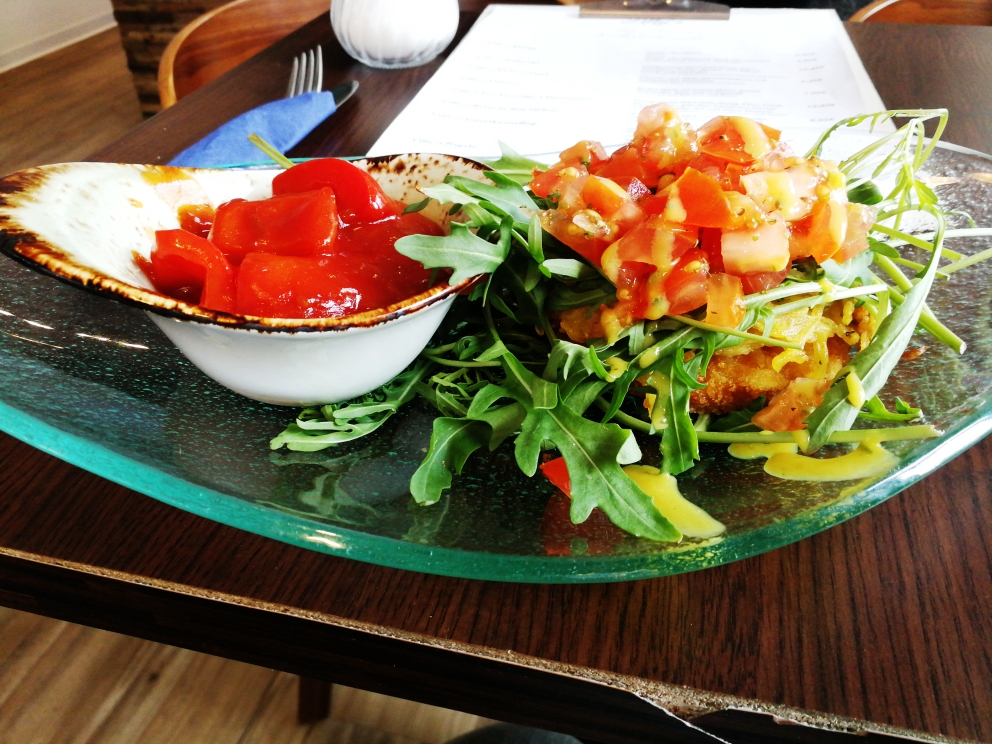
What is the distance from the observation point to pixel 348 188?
2.43 ft

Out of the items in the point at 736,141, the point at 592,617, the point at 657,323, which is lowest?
the point at 592,617

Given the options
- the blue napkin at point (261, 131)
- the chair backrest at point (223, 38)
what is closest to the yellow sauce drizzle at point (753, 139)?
the blue napkin at point (261, 131)

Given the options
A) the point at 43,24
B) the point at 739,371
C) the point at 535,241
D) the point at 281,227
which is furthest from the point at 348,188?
the point at 43,24

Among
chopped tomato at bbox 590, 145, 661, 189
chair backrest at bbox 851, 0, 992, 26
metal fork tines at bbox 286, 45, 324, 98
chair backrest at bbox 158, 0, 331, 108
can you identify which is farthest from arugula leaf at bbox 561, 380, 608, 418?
chair backrest at bbox 851, 0, 992, 26

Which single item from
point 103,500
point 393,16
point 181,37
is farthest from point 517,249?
point 181,37

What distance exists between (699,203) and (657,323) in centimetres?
11

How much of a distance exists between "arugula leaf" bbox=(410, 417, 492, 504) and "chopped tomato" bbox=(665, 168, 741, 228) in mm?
247

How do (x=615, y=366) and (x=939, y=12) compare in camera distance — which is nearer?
(x=615, y=366)

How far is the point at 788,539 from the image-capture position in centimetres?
54

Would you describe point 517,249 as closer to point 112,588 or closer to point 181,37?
point 112,588

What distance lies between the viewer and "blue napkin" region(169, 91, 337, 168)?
1.15 metres

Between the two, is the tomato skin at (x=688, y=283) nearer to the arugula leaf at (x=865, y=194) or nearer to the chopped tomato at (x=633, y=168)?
the chopped tomato at (x=633, y=168)

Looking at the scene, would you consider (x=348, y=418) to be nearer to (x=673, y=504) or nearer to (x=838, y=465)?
(x=673, y=504)

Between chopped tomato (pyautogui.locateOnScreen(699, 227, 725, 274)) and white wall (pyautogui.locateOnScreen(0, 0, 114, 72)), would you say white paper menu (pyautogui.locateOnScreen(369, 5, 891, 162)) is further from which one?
white wall (pyautogui.locateOnScreen(0, 0, 114, 72))
